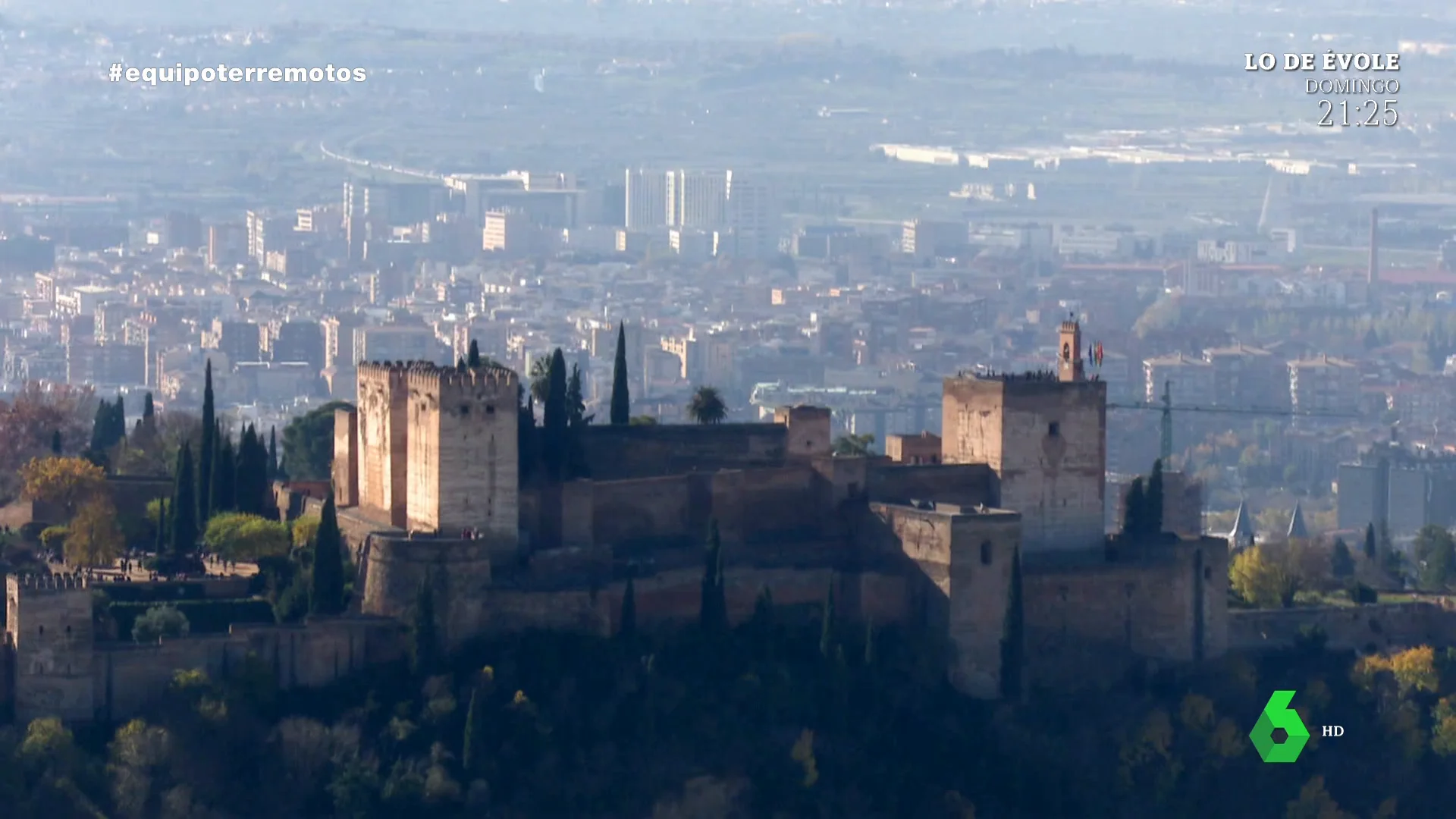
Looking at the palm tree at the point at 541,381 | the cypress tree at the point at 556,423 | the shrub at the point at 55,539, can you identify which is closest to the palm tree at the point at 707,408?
the palm tree at the point at 541,381

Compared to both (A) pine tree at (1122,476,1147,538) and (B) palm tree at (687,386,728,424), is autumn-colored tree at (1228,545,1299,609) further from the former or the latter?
(B) palm tree at (687,386,728,424)

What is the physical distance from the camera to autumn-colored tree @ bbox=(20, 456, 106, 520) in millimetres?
48625

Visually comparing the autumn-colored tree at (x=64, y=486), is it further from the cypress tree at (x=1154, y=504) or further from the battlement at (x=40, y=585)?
the cypress tree at (x=1154, y=504)

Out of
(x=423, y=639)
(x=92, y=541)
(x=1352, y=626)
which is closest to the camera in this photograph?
(x=423, y=639)

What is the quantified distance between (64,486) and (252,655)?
6826 millimetres

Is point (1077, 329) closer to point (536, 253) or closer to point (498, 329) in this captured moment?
point (498, 329)

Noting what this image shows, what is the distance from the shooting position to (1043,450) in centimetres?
4925

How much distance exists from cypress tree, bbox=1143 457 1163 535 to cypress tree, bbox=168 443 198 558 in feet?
42.1

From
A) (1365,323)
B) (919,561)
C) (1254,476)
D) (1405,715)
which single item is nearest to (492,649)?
(919,561)

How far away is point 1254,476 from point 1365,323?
52.3 metres

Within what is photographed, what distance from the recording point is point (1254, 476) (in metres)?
120

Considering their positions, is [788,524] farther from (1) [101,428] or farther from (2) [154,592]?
(1) [101,428]

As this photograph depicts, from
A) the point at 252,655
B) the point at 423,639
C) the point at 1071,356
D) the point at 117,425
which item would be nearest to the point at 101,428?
the point at 117,425

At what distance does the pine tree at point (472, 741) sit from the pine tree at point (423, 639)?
101 centimetres
